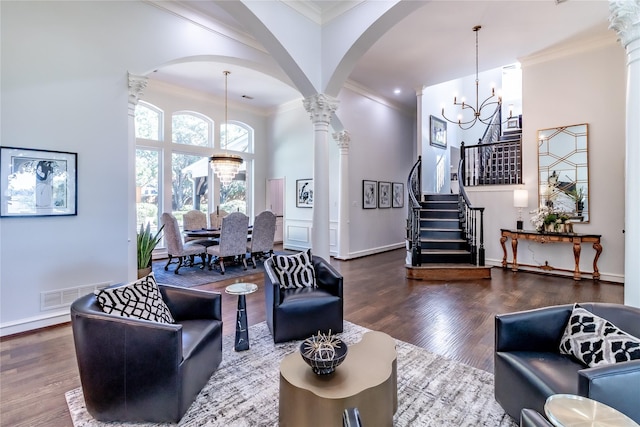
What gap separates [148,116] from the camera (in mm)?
7059

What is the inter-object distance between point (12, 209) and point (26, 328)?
49.9 inches

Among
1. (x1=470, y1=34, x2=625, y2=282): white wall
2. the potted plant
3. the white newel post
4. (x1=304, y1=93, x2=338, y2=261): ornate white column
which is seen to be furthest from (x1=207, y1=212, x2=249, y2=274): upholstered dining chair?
(x1=470, y1=34, x2=625, y2=282): white wall

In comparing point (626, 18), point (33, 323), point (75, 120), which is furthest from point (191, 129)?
point (626, 18)

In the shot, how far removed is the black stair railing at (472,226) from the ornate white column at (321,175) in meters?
3.03

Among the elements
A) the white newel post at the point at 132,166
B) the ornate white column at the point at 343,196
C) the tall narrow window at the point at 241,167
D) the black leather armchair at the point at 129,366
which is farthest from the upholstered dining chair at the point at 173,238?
the black leather armchair at the point at 129,366

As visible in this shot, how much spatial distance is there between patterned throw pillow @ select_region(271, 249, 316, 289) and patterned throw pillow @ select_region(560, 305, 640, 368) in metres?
2.20

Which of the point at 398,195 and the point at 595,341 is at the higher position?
the point at 398,195

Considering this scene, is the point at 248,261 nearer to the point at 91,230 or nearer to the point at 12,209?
the point at 91,230

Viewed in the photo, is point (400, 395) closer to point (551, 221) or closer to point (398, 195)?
point (551, 221)

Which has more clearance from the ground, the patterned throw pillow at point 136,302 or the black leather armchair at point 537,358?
the patterned throw pillow at point 136,302

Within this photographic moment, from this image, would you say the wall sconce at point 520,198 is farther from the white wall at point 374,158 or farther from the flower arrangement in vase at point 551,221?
the white wall at point 374,158

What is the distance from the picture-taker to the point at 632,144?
2.29 m

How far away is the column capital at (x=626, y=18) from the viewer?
7.37ft

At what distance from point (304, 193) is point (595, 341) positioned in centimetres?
708
